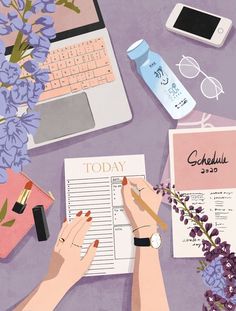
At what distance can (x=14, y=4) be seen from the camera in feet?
3.95

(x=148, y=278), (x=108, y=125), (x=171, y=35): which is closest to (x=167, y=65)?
(x=171, y=35)

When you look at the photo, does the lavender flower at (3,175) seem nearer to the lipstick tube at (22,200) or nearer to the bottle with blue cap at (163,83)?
the lipstick tube at (22,200)

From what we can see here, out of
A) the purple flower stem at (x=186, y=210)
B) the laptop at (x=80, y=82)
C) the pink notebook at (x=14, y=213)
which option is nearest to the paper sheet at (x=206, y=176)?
the purple flower stem at (x=186, y=210)

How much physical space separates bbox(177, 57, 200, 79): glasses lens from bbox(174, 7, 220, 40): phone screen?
0.19 feet

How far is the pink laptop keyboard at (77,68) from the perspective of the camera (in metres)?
1.24

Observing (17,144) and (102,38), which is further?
(102,38)

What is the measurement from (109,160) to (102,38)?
25 centimetres

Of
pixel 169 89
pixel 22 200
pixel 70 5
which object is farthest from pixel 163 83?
pixel 22 200

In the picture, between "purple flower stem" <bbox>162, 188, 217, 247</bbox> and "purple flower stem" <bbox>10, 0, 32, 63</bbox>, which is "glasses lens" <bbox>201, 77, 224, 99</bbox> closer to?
"purple flower stem" <bbox>162, 188, 217, 247</bbox>

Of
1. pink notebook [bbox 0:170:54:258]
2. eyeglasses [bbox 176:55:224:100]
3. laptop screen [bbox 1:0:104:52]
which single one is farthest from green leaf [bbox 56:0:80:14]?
pink notebook [bbox 0:170:54:258]

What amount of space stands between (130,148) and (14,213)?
26 cm

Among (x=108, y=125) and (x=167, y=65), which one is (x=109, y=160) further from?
(x=167, y=65)

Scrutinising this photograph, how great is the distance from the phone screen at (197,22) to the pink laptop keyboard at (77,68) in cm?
17

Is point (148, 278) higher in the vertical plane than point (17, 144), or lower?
lower
